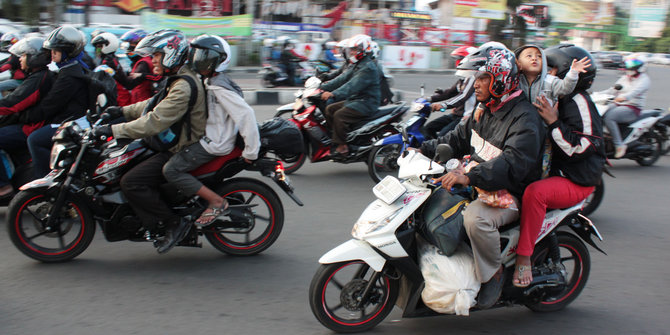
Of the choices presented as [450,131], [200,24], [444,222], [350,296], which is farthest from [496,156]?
[200,24]

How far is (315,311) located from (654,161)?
731 centimetres

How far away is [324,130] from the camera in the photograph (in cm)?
750

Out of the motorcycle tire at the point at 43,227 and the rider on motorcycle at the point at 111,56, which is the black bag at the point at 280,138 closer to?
the motorcycle tire at the point at 43,227

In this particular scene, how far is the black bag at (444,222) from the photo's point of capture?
3221 millimetres

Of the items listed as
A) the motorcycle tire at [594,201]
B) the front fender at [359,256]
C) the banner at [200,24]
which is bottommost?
the motorcycle tire at [594,201]

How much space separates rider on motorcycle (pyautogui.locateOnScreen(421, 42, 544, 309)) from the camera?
3.19 m

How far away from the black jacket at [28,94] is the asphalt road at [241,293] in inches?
43.3

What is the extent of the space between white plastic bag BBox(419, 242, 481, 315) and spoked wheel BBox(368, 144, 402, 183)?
12.9 feet

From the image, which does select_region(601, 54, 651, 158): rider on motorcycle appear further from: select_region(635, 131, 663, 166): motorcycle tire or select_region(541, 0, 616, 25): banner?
select_region(541, 0, 616, 25): banner

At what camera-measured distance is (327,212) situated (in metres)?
5.95

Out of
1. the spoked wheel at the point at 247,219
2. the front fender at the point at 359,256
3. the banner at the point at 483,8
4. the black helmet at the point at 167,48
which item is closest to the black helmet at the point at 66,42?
the black helmet at the point at 167,48

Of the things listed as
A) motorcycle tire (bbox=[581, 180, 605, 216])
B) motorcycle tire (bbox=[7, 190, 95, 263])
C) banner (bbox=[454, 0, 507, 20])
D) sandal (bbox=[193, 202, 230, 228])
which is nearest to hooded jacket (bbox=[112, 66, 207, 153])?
sandal (bbox=[193, 202, 230, 228])

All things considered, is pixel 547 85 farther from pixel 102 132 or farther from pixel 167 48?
pixel 102 132

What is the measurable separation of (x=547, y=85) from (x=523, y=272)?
1.14 metres
